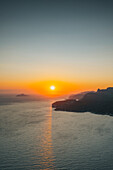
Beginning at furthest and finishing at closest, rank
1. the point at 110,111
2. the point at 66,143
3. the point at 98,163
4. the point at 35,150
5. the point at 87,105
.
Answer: the point at 87,105 → the point at 110,111 → the point at 66,143 → the point at 35,150 → the point at 98,163

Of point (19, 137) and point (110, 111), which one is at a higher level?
point (110, 111)

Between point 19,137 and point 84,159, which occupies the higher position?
point 19,137

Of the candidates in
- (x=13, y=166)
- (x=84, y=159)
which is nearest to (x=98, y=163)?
(x=84, y=159)

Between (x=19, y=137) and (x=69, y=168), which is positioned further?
(x=19, y=137)

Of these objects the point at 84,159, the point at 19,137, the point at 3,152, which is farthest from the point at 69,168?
the point at 19,137

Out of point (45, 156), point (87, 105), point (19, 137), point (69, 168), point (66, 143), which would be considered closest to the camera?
point (69, 168)

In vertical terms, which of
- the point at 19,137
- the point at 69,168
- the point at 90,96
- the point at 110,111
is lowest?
the point at 69,168

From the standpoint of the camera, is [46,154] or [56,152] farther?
Answer: [56,152]

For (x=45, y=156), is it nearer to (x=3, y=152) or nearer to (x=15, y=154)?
(x=15, y=154)

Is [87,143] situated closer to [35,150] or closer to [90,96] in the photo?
[35,150]
